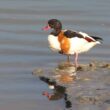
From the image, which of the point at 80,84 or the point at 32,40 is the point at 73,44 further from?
the point at 32,40

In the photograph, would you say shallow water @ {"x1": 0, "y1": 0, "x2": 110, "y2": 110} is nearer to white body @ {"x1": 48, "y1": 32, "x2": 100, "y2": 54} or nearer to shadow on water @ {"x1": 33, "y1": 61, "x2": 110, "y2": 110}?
shadow on water @ {"x1": 33, "y1": 61, "x2": 110, "y2": 110}

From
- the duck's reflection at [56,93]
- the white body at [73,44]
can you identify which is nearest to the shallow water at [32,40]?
the duck's reflection at [56,93]

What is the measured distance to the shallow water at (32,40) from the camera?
10070 millimetres

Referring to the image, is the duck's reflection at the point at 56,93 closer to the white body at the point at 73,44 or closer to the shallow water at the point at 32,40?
the shallow water at the point at 32,40

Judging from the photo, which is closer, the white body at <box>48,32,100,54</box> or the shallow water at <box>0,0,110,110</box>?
the shallow water at <box>0,0,110,110</box>

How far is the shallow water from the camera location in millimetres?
10070

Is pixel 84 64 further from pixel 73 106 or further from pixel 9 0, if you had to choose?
pixel 9 0

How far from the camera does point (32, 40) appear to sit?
13.7 meters

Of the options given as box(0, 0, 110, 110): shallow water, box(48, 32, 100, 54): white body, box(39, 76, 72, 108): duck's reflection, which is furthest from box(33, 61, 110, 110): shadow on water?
box(48, 32, 100, 54): white body

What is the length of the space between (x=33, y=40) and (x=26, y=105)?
14.2ft

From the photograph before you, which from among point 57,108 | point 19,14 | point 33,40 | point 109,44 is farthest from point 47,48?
point 57,108

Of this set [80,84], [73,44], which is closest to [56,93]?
[80,84]

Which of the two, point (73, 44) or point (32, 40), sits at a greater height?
point (73, 44)

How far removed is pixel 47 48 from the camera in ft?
43.6
